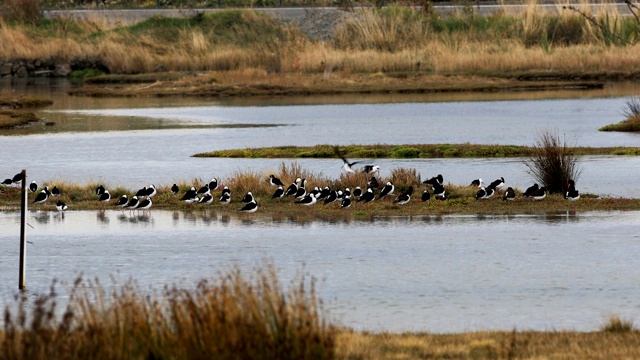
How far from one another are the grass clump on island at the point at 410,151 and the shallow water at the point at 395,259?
10.5 m

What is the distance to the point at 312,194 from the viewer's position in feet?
92.0

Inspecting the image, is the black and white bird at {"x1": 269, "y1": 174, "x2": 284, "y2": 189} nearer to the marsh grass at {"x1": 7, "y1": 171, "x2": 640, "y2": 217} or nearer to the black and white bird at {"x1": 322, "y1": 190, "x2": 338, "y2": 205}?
the marsh grass at {"x1": 7, "y1": 171, "x2": 640, "y2": 217}

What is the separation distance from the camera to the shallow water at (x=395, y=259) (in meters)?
16.8

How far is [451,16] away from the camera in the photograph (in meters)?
76.7

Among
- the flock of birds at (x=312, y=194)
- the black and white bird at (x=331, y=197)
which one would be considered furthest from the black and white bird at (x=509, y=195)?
the black and white bird at (x=331, y=197)

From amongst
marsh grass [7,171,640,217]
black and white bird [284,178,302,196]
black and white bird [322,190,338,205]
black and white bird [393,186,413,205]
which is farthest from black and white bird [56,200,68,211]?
black and white bird [393,186,413,205]

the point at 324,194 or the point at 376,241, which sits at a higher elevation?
the point at 324,194

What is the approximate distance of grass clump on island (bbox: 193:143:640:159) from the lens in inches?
1467

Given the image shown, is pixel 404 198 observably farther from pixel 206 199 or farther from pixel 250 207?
pixel 206 199

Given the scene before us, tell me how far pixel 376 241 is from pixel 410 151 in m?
14.9

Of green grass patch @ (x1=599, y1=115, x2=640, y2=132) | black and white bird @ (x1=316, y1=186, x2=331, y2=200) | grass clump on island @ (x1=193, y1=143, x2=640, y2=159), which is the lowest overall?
black and white bird @ (x1=316, y1=186, x2=331, y2=200)

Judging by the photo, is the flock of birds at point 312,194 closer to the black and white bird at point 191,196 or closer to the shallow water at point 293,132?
the black and white bird at point 191,196

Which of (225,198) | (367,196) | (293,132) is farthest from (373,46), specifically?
(367,196)

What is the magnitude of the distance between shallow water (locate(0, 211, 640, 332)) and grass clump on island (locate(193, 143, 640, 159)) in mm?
10505
